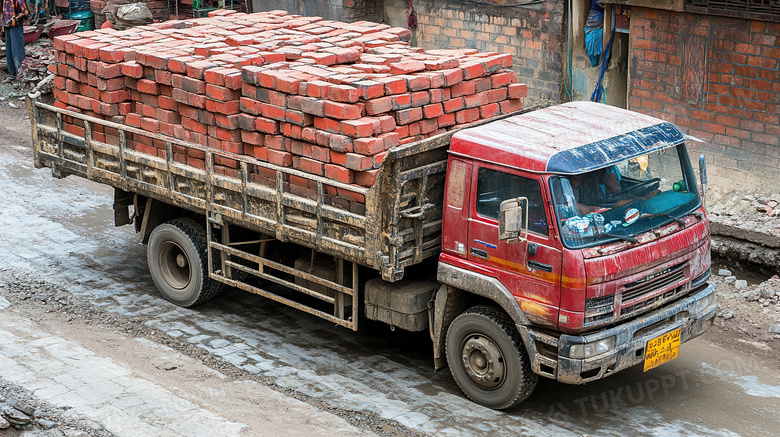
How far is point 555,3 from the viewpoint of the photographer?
1222 centimetres

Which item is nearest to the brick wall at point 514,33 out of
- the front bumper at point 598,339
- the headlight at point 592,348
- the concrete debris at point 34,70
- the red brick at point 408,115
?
Result: the red brick at point 408,115

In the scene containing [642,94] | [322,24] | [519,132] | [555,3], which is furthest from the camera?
[555,3]

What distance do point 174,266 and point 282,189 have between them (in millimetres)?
2194

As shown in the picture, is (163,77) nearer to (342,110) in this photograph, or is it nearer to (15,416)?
(342,110)

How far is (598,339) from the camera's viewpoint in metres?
6.20

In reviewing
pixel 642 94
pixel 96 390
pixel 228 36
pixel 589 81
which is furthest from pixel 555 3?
pixel 96 390

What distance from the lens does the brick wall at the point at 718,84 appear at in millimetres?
9906

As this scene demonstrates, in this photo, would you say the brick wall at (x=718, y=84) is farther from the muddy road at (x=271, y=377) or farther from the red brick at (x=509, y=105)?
the red brick at (x=509, y=105)

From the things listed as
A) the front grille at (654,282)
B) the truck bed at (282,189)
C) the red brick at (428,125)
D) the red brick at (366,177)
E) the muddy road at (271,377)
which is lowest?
the muddy road at (271,377)

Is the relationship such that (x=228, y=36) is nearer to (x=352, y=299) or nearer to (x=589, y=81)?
(x=352, y=299)

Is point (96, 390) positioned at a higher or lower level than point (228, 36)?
lower

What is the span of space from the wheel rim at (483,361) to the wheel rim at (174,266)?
3288 millimetres

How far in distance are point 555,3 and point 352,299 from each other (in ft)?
21.3

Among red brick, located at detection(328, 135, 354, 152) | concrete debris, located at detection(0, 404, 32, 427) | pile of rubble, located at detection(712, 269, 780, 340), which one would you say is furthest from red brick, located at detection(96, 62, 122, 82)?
pile of rubble, located at detection(712, 269, 780, 340)
